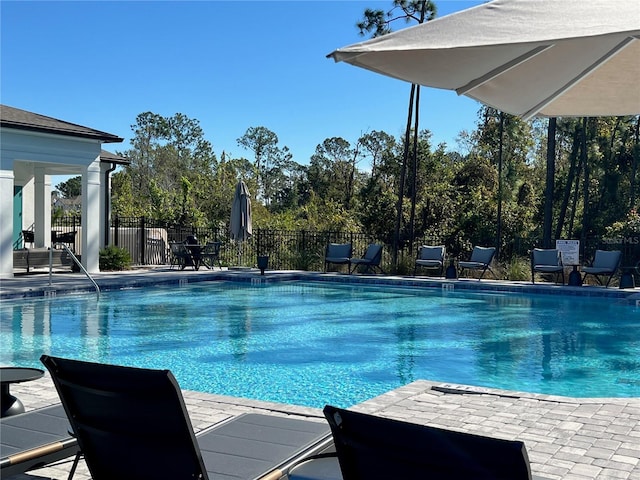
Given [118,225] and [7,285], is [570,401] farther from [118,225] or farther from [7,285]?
[118,225]

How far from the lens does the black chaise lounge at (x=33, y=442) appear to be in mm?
2660

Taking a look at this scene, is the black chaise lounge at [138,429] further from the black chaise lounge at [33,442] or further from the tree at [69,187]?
the tree at [69,187]

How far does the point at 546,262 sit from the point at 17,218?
1372 centimetres

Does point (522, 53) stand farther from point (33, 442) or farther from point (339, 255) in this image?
point (339, 255)

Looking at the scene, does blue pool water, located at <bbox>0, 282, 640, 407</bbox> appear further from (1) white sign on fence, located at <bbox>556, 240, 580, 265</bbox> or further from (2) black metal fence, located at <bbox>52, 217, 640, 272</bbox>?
(2) black metal fence, located at <bbox>52, 217, 640, 272</bbox>

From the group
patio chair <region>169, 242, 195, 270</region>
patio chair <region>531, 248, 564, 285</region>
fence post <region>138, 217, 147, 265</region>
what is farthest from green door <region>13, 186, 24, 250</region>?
patio chair <region>531, 248, 564, 285</region>

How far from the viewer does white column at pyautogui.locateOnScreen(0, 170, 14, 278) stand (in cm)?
1448

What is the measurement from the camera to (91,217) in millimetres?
16391

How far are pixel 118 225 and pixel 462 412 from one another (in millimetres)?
16068

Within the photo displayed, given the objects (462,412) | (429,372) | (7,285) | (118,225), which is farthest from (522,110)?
(118,225)

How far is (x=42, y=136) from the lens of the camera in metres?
15.2

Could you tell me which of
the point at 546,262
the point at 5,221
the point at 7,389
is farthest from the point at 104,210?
the point at 7,389

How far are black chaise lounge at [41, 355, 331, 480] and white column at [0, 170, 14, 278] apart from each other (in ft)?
43.9

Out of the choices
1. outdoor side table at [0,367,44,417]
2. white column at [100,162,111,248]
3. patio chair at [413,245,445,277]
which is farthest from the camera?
white column at [100,162,111,248]
